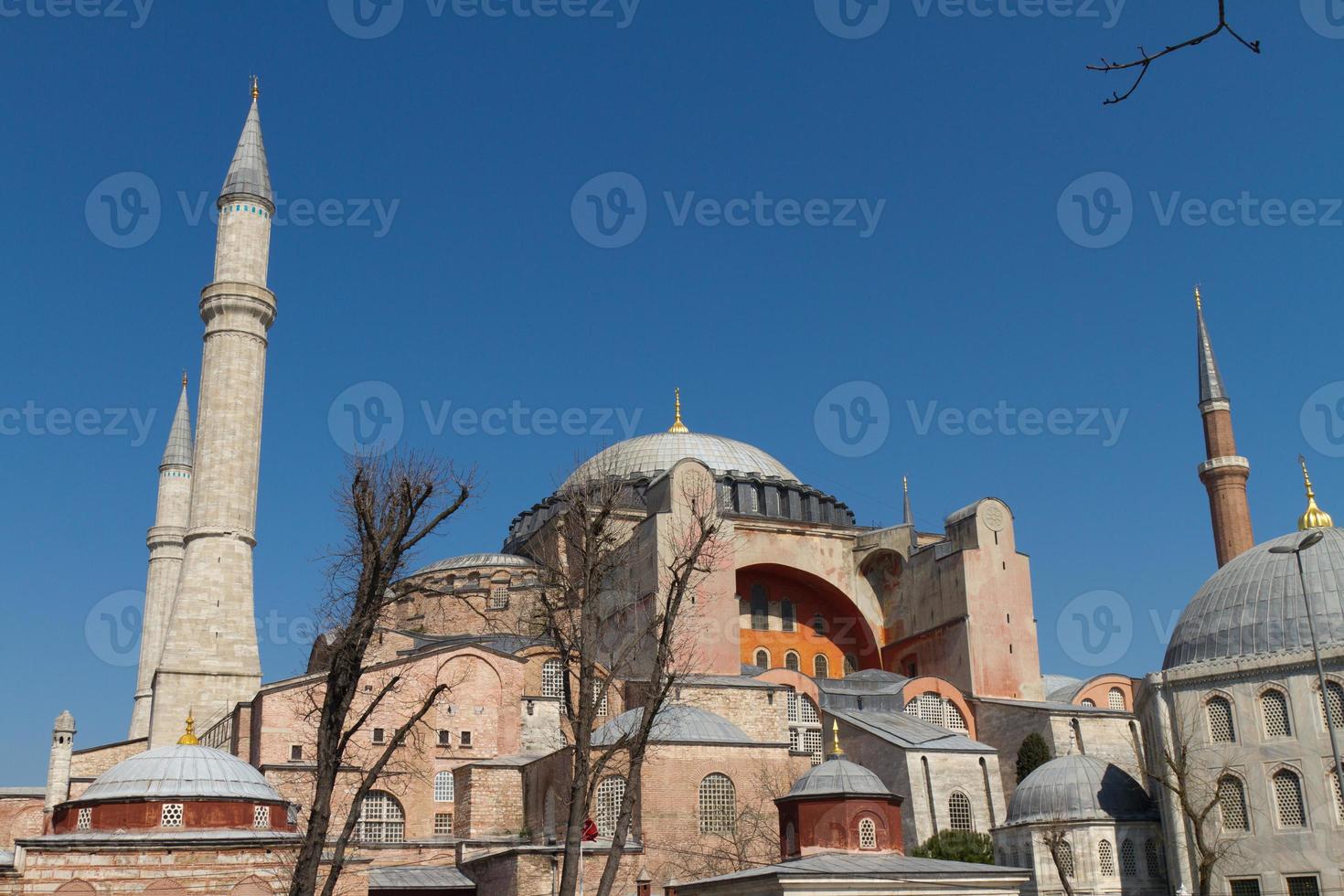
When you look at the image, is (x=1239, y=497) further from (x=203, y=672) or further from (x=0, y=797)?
(x=0, y=797)

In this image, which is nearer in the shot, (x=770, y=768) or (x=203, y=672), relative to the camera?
(x=770, y=768)

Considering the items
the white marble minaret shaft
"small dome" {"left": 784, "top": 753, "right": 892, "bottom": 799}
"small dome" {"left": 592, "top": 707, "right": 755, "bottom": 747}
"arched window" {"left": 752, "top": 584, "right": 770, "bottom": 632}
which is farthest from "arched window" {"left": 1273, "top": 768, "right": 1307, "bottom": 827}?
the white marble minaret shaft

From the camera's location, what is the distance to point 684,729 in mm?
29094

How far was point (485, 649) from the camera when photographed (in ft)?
109

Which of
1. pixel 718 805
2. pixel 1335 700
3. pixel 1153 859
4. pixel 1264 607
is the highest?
pixel 1264 607


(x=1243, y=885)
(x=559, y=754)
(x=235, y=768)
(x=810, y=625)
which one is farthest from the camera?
(x=810, y=625)

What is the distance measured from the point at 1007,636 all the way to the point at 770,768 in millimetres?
11783

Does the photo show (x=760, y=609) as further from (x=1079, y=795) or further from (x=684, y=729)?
(x=1079, y=795)

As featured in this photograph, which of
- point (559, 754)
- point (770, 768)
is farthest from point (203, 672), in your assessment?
point (770, 768)

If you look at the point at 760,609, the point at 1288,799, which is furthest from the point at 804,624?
the point at 1288,799

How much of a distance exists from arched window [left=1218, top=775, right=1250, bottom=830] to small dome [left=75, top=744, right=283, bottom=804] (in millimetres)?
19039

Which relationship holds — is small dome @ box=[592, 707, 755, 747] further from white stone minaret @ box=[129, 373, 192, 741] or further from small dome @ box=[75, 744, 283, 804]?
white stone minaret @ box=[129, 373, 192, 741]

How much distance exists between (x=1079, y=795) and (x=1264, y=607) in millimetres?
5816

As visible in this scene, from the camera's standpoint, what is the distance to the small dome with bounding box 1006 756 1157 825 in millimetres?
28500
